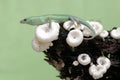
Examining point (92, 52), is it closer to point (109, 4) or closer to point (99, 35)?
point (99, 35)

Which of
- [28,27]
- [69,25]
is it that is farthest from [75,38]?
[28,27]

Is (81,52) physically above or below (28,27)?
above

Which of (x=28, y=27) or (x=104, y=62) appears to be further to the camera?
(x=28, y=27)

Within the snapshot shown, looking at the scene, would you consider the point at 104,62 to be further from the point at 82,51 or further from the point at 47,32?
the point at 47,32

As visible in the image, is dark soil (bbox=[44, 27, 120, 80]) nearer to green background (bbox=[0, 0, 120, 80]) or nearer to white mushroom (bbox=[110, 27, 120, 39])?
white mushroom (bbox=[110, 27, 120, 39])

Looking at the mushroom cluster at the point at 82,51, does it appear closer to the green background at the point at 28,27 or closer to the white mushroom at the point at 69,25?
the white mushroom at the point at 69,25

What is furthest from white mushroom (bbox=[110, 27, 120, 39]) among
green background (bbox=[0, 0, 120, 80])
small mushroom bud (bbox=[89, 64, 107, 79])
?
green background (bbox=[0, 0, 120, 80])

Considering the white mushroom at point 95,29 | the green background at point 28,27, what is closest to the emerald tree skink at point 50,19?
the white mushroom at point 95,29

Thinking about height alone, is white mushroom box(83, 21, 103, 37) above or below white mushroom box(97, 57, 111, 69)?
above

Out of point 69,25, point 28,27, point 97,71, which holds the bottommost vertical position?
point 28,27
